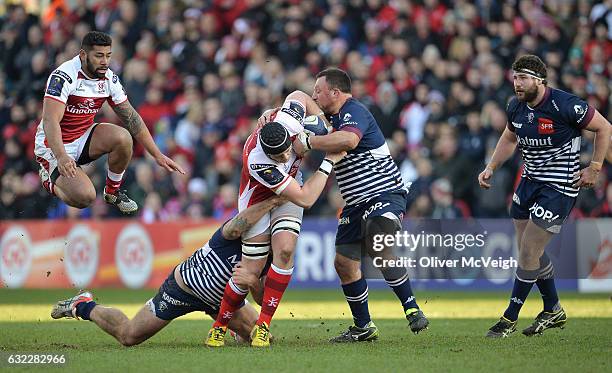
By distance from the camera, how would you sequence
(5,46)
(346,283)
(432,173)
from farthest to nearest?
1. (5,46)
2. (432,173)
3. (346,283)

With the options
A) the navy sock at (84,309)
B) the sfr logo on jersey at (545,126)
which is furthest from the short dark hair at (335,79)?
the navy sock at (84,309)

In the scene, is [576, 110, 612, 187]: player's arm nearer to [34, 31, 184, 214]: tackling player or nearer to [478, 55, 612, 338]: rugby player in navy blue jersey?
[478, 55, 612, 338]: rugby player in navy blue jersey

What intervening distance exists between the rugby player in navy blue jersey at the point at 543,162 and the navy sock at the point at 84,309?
4101 millimetres

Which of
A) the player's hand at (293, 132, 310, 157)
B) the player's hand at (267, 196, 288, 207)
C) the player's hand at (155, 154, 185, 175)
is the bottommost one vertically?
the player's hand at (267, 196, 288, 207)

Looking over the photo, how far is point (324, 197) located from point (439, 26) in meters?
4.33

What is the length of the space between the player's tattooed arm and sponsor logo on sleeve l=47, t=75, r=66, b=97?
0.91 metres

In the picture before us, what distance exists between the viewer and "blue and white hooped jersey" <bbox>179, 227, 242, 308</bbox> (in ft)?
32.3

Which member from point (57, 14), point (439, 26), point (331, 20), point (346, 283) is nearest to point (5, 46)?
point (57, 14)

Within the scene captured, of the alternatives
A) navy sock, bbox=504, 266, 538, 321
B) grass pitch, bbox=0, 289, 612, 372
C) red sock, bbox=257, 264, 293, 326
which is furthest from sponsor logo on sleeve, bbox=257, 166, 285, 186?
navy sock, bbox=504, 266, 538, 321

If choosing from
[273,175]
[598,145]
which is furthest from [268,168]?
[598,145]

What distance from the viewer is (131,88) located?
21109 millimetres

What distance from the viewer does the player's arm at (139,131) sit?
11633mm

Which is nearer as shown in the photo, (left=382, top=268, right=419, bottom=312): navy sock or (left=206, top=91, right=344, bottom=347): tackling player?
(left=206, top=91, right=344, bottom=347): tackling player

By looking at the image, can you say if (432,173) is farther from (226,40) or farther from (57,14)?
(57,14)
